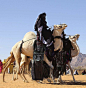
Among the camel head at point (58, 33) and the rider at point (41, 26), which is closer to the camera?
the rider at point (41, 26)

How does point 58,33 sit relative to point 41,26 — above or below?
below

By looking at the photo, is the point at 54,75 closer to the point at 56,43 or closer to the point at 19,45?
the point at 56,43

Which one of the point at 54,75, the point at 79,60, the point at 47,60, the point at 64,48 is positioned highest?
the point at 79,60

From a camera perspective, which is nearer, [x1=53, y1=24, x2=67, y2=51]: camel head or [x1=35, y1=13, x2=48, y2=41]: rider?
[x1=35, y1=13, x2=48, y2=41]: rider

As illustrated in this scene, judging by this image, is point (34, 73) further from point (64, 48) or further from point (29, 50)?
point (64, 48)

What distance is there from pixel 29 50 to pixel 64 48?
2.06m

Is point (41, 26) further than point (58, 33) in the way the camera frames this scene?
No

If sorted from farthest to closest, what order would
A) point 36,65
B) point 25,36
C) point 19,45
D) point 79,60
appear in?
point 79,60
point 25,36
point 19,45
point 36,65

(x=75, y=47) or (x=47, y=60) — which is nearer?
(x=47, y=60)

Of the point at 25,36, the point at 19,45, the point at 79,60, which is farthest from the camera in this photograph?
the point at 79,60

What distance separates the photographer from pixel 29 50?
10.2m

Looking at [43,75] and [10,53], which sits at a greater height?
[10,53]

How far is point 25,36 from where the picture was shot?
11.3 metres

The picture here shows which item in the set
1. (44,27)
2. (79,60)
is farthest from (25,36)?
(79,60)
